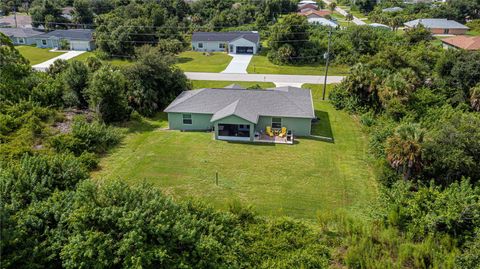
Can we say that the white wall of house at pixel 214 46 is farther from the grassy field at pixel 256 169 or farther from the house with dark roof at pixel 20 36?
the grassy field at pixel 256 169

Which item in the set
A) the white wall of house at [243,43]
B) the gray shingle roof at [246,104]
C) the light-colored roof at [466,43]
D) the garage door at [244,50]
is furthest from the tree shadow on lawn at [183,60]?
the light-colored roof at [466,43]

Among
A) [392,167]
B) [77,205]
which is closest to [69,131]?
[77,205]

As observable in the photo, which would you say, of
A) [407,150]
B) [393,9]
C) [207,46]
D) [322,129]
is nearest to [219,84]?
[322,129]

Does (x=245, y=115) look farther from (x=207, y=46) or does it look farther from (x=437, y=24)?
(x=437, y=24)

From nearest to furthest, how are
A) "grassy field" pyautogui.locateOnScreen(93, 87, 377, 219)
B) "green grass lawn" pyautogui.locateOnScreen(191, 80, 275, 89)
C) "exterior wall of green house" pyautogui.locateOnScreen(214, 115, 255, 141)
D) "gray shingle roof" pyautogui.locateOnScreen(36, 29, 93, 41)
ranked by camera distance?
"grassy field" pyautogui.locateOnScreen(93, 87, 377, 219)
"exterior wall of green house" pyautogui.locateOnScreen(214, 115, 255, 141)
"green grass lawn" pyautogui.locateOnScreen(191, 80, 275, 89)
"gray shingle roof" pyautogui.locateOnScreen(36, 29, 93, 41)

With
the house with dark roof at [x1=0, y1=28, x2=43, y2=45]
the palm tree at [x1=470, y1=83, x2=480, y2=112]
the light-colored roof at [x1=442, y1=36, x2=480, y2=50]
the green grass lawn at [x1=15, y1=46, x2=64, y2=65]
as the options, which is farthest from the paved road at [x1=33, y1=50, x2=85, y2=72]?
the light-colored roof at [x1=442, y1=36, x2=480, y2=50]

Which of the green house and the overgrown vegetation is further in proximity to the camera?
the green house

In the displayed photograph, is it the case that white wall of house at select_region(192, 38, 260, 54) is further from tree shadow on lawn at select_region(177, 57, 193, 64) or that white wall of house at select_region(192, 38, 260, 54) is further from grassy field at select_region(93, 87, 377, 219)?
grassy field at select_region(93, 87, 377, 219)
